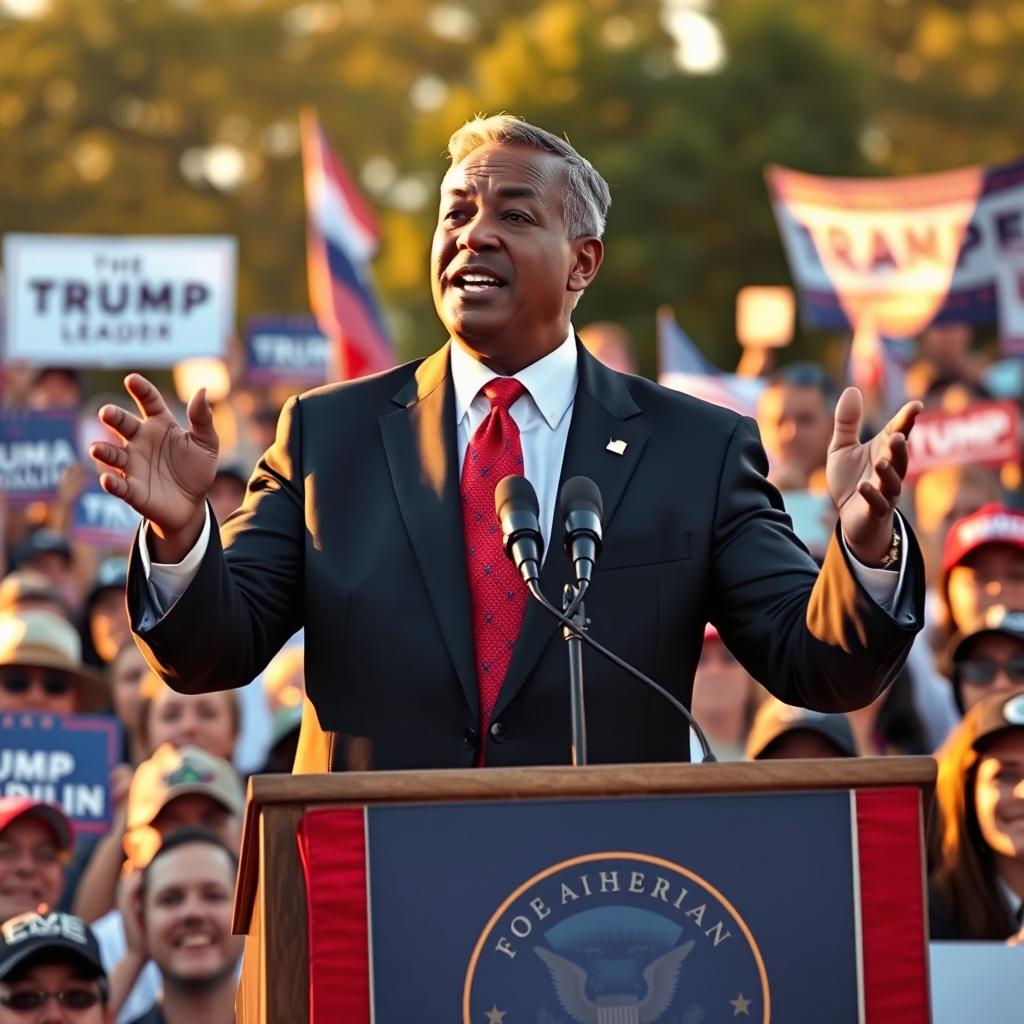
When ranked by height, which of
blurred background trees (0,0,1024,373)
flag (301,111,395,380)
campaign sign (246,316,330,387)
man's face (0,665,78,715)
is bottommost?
man's face (0,665,78,715)

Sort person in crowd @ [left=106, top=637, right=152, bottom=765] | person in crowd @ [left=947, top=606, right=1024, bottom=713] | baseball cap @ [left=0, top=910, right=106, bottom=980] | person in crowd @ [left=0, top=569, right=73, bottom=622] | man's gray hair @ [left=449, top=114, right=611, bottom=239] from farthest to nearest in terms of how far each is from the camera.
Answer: person in crowd @ [left=0, top=569, right=73, bottom=622]
person in crowd @ [left=106, top=637, right=152, bottom=765]
person in crowd @ [left=947, top=606, right=1024, bottom=713]
baseball cap @ [left=0, top=910, right=106, bottom=980]
man's gray hair @ [left=449, top=114, right=611, bottom=239]

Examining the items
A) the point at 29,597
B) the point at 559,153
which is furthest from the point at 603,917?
the point at 29,597

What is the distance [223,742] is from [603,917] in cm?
482

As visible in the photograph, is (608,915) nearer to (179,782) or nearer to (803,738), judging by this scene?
(803,738)

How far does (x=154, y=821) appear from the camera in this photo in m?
7.43

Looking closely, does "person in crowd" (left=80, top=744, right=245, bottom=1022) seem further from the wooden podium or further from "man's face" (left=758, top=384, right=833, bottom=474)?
the wooden podium

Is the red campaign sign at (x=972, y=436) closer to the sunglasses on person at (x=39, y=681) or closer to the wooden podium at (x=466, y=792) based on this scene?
the sunglasses on person at (x=39, y=681)

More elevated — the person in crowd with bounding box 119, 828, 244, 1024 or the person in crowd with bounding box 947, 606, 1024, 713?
the person in crowd with bounding box 947, 606, 1024, 713

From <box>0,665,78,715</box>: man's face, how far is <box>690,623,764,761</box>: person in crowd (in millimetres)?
2052

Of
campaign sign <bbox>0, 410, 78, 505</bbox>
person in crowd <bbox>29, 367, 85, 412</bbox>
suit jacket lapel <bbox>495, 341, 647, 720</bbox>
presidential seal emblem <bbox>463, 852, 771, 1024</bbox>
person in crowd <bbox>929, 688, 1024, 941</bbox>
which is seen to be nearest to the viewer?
presidential seal emblem <bbox>463, 852, 771, 1024</bbox>

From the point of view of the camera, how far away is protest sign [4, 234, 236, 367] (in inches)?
495

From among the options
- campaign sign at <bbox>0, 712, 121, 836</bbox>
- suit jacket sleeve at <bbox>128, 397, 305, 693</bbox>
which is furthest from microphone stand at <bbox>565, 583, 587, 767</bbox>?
campaign sign at <bbox>0, 712, 121, 836</bbox>

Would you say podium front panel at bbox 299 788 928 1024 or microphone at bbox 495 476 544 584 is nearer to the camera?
podium front panel at bbox 299 788 928 1024

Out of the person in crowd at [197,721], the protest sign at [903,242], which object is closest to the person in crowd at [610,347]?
the protest sign at [903,242]
